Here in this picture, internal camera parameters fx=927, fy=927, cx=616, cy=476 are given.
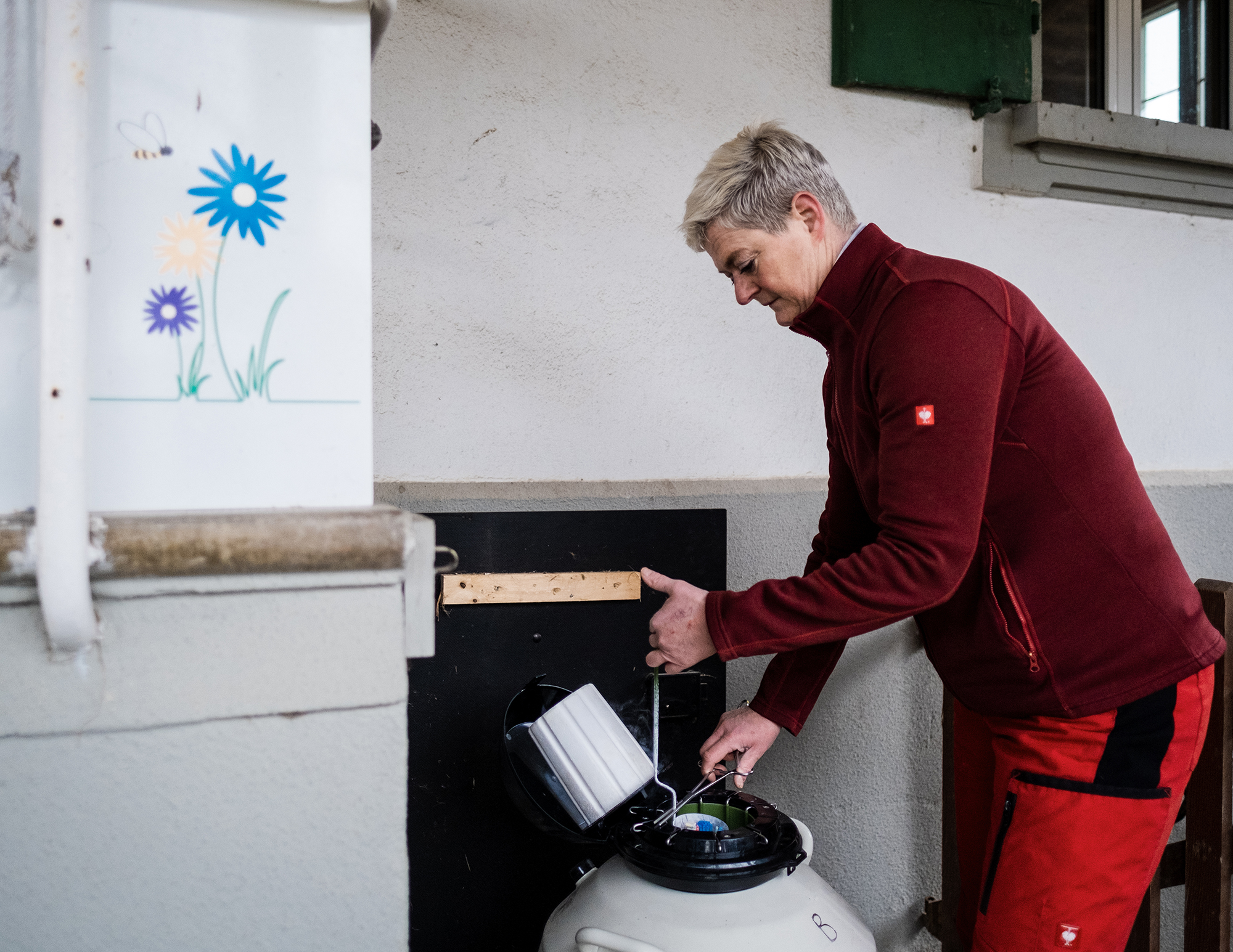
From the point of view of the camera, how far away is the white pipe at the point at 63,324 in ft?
2.05

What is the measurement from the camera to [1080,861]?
4.19ft

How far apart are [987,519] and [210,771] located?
104 centimetres

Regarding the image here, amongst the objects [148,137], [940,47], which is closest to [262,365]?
[148,137]

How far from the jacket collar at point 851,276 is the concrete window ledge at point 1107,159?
3.61 ft

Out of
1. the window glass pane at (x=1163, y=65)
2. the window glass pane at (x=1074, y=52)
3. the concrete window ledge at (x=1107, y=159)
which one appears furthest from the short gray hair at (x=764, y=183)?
the window glass pane at (x=1163, y=65)

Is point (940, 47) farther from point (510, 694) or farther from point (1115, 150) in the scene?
point (510, 694)

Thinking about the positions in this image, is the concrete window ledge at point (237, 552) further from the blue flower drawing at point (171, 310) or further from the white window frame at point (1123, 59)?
the white window frame at point (1123, 59)

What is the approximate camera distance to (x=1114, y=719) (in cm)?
129

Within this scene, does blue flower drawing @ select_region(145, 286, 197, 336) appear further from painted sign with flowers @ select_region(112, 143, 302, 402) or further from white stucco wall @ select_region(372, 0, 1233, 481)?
white stucco wall @ select_region(372, 0, 1233, 481)

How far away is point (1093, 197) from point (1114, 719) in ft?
5.37

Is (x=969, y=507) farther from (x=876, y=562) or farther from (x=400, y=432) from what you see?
(x=400, y=432)

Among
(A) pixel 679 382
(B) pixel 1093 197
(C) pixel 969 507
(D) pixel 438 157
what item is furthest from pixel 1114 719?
(B) pixel 1093 197

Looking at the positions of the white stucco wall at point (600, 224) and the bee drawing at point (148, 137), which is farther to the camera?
the white stucco wall at point (600, 224)

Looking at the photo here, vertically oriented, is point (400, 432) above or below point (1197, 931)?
above
